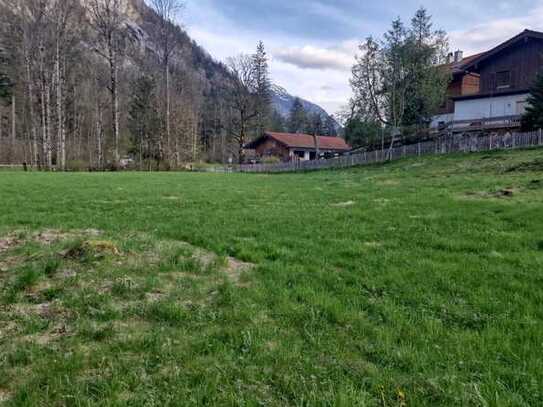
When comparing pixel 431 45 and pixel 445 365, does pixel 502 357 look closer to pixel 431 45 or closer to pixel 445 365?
pixel 445 365

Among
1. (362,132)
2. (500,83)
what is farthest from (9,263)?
(362,132)

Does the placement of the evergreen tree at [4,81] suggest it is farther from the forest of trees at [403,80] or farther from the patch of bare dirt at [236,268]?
the patch of bare dirt at [236,268]

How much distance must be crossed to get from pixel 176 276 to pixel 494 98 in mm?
35108

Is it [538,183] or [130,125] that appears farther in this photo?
[130,125]

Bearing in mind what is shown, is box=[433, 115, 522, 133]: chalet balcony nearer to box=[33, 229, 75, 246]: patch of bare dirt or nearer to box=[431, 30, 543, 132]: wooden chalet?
box=[431, 30, 543, 132]: wooden chalet

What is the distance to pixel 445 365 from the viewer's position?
2811mm

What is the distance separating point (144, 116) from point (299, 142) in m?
23.1

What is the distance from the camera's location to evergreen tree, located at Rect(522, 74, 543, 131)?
22969 mm

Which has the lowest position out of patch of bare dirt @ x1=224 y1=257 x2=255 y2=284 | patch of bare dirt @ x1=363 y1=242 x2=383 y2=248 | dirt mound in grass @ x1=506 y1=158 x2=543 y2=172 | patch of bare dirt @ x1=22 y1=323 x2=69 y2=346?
patch of bare dirt @ x1=22 y1=323 x2=69 y2=346

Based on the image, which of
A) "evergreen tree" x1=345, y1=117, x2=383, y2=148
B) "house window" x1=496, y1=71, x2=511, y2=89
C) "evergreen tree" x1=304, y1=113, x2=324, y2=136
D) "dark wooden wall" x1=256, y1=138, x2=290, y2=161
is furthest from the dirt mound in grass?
"evergreen tree" x1=304, y1=113, x2=324, y2=136

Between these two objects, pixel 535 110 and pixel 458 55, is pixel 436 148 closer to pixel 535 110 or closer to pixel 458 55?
pixel 535 110

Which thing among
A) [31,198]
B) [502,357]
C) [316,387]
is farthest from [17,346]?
[31,198]

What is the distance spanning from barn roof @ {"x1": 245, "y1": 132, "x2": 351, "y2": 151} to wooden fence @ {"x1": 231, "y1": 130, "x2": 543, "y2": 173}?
1709cm

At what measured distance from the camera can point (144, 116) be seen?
46.6m
